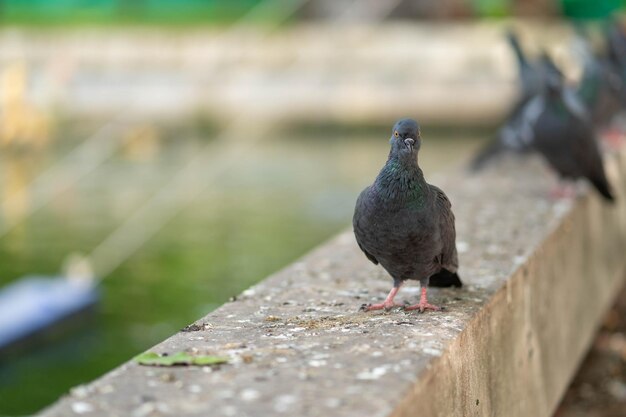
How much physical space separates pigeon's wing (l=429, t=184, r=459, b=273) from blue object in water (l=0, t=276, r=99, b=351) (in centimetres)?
573

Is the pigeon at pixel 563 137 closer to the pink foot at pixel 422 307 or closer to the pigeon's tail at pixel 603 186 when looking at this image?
the pigeon's tail at pixel 603 186

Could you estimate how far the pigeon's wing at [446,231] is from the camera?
400 cm

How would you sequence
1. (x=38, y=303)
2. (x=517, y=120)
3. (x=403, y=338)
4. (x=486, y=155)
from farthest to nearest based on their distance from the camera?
(x=38, y=303), (x=486, y=155), (x=517, y=120), (x=403, y=338)

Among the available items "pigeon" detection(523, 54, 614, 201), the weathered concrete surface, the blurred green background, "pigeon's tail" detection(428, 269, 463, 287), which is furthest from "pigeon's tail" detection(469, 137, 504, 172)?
"pigeon's tail" detection(428, 269, 463, 287)

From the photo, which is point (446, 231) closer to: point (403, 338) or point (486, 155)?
point (403, 338)

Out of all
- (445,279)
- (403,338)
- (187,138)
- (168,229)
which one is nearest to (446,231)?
(445,279)

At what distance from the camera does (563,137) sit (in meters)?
6.68

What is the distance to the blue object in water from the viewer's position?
9.45 meters

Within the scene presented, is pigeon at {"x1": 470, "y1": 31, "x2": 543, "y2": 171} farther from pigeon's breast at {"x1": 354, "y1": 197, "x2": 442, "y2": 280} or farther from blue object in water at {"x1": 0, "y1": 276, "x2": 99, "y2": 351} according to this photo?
blue object in water at {"x1": 0, "y1": 276, "x2": 99, "y2": 351}

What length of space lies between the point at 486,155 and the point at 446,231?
3.97 meters

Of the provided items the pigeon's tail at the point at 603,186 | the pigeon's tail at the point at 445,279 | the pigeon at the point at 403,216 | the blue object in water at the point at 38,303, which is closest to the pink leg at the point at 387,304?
the pigeon at the point at 403,216

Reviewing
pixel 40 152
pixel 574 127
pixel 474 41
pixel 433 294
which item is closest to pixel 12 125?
pixel 40 152

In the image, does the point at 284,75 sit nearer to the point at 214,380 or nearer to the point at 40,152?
the point at 40,152

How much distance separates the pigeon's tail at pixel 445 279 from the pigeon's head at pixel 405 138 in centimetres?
59
